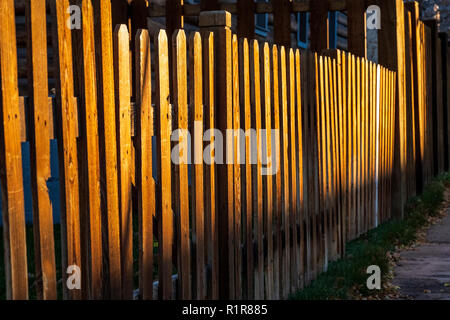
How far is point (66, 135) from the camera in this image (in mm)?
2301

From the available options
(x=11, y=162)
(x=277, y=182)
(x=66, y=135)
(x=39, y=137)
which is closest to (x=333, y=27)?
(x=277, y=182)

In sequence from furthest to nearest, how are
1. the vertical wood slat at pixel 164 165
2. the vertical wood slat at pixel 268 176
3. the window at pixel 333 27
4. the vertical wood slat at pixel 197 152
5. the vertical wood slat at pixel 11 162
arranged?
the window at pixel 333 27, the vertical wood slat at pixel 268 176, the vertical wood slat at pixel 197 152, the vertical wood slat at pixel 164 165, the vertical wood slat at pixel 11 162

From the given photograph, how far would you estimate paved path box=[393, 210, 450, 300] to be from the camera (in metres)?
4.86

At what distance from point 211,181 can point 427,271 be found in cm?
270

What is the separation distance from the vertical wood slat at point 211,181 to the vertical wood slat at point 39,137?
118 cm

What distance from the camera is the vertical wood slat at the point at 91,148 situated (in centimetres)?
239

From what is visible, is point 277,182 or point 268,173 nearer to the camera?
point 268,173

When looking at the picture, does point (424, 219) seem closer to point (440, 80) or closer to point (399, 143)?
point (399, 143)

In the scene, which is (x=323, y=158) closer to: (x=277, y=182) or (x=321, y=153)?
(x=321, y=153)

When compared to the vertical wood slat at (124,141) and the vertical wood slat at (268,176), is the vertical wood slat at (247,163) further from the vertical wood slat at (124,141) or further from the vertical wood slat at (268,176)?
the vertical wood slat at (124,141)

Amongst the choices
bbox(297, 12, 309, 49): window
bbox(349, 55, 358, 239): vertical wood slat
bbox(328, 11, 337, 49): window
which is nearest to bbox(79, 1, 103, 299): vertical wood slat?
bbox(349, 55, 358, 239): vertical wood slat

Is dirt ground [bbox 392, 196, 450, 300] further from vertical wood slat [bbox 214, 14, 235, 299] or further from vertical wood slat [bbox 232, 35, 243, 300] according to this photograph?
vertical wood slat [bbox 214, 14, 235, 299]

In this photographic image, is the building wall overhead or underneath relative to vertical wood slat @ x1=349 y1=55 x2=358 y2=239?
overhead

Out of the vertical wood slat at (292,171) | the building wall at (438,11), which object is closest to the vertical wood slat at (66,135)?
the vertical wood slat at (292,171)
